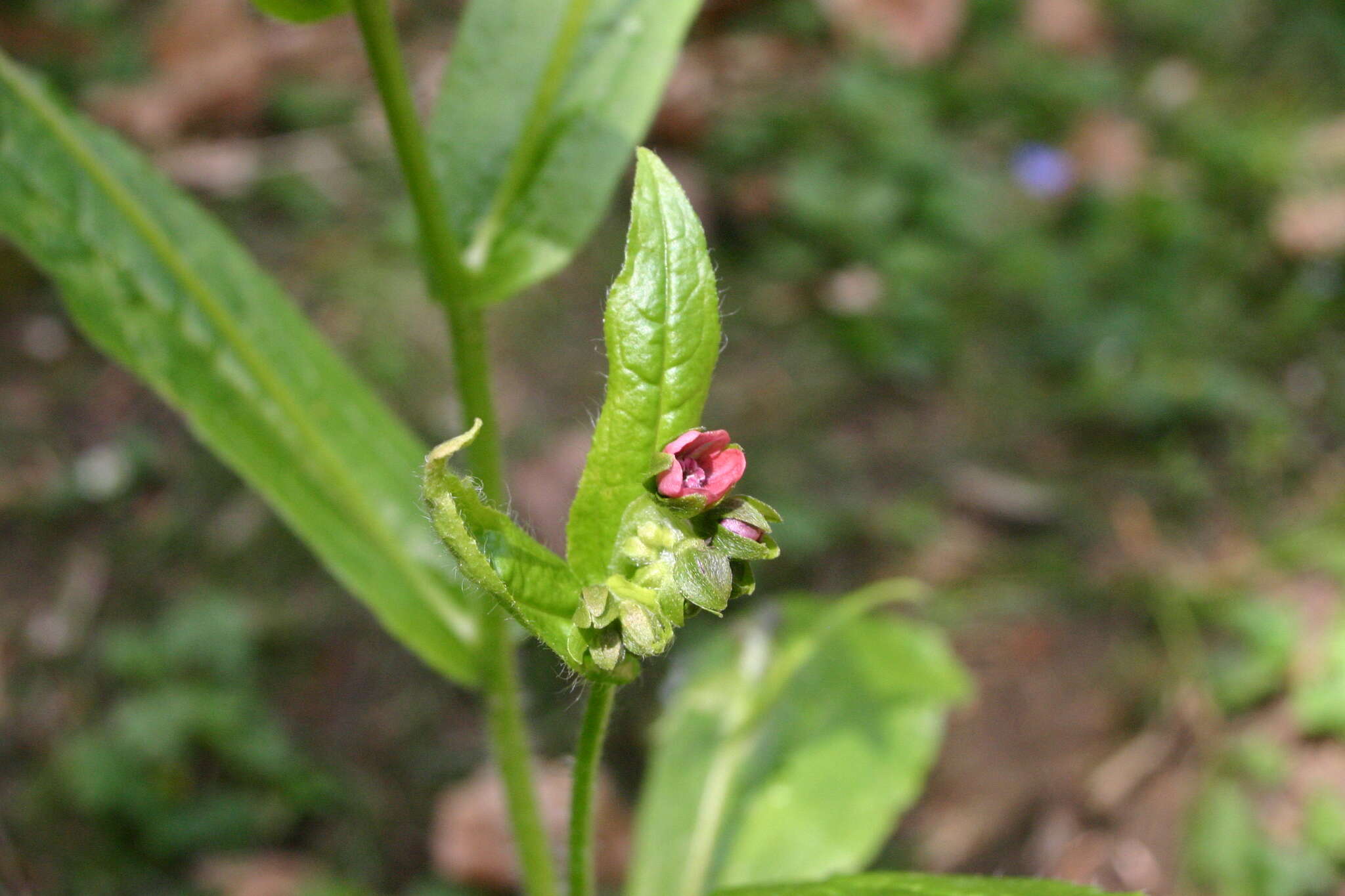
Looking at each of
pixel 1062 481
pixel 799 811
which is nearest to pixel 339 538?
pixel 799 811

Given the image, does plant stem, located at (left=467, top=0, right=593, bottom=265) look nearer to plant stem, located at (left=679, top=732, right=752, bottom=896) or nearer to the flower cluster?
the flower cluster

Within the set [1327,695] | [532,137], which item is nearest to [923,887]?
[532,137]

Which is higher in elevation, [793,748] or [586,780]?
→ [586,780]

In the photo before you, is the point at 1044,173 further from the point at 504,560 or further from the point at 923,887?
the point at 504,560

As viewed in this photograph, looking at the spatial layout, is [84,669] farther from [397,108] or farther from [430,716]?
[397,108]

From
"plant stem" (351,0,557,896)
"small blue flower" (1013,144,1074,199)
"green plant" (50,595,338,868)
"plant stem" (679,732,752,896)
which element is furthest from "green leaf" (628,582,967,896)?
"small blue flower" (1013,144,1074,199)
